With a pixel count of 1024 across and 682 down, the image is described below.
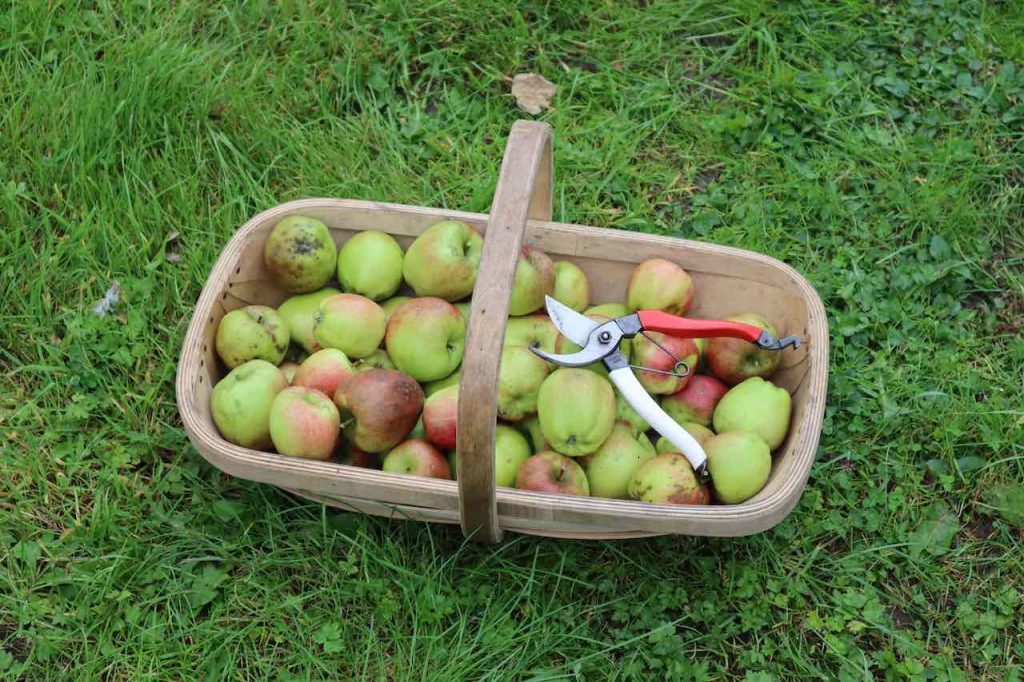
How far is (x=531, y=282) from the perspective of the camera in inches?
106

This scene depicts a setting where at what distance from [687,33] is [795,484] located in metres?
2.29

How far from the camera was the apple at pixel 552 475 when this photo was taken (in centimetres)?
245

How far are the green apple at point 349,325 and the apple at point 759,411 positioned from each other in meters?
1.00

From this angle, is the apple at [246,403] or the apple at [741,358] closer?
the apple at [246,403]

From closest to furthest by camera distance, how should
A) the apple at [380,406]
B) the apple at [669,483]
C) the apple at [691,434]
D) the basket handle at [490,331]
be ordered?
the basket handle at [490,331] < the apple at [669,483] < the apple at [380,406] < the apple at [691,434]

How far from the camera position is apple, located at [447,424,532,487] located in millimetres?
2537

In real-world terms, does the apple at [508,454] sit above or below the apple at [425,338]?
below

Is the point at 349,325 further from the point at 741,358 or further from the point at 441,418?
the point at 741,358

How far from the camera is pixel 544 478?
2447 millimetres

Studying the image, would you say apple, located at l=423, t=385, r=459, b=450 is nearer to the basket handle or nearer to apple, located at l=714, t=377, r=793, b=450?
the basket handle

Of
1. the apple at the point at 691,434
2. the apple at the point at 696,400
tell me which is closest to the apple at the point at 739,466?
the apple at the point at 691,434

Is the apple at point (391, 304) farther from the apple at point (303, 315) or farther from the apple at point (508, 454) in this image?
the apple at point (508, 454)

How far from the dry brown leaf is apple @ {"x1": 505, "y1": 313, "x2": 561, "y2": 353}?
4.23ft

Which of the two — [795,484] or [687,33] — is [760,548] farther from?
[687,33]
